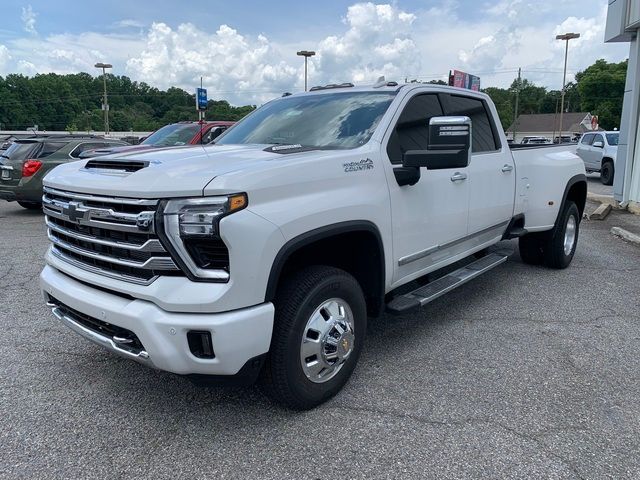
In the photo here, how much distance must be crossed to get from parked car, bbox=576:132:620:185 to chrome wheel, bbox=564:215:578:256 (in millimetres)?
12359

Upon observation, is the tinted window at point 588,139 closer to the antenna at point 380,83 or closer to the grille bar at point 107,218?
the antenna at point 380,83

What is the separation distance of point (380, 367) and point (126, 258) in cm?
193

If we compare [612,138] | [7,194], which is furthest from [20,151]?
[612,138]

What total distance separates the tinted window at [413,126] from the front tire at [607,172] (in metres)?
16.1

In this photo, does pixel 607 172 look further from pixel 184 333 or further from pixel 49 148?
pixel 184 333

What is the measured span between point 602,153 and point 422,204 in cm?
1713

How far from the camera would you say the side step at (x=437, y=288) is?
3.61 metres

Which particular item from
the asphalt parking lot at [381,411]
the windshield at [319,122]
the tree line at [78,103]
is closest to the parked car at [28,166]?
the asphalt parking lot at [381,411]

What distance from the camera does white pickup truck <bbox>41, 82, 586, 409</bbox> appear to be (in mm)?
2484

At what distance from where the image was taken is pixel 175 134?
Answer: 35.7 ft

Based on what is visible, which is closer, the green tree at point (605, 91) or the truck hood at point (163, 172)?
the truck hood at point (163, 172)

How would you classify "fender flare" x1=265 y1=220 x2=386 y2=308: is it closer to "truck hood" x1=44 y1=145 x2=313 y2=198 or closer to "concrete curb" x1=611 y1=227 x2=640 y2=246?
"truck hood" x1=44 y1=145 x2=313 y2=198

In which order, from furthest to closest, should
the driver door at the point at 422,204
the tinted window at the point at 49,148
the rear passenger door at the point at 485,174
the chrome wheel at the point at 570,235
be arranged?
1. the tinted window at the point at 49,148
2. the chrome wheel at the point at 570,235
3. the rear passenger door at the point at 485,174
4. the driver door at the point at 422,204

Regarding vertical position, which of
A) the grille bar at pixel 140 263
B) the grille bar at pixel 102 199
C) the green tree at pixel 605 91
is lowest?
the grille bar at pixel 140 263
